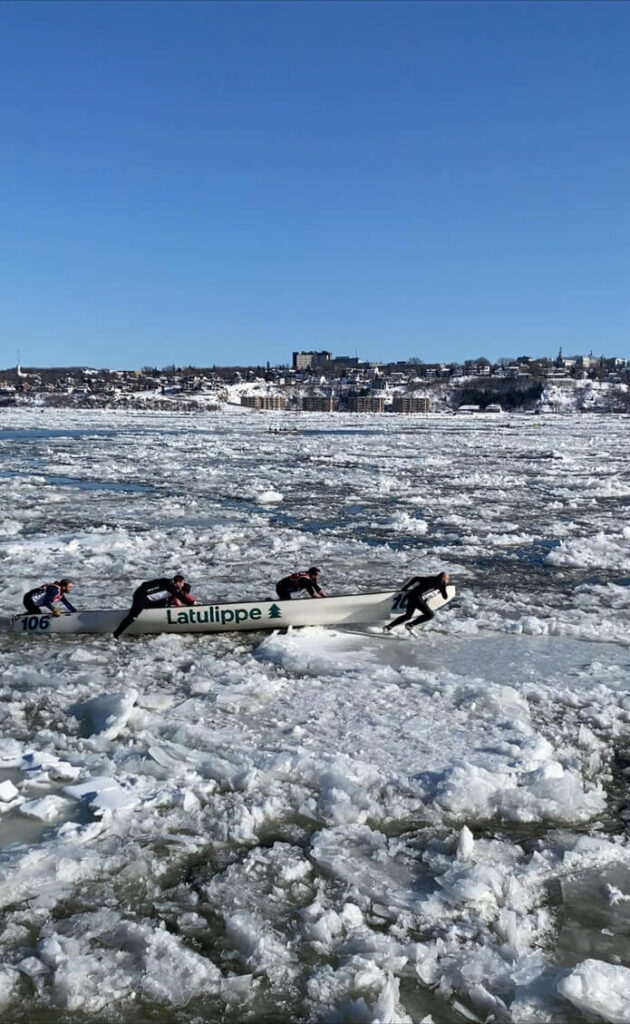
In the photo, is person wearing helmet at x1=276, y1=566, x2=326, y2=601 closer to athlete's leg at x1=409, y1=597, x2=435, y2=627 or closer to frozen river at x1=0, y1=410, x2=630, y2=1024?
frozen river at x1=0, y1=410, x2=630, y2=1024

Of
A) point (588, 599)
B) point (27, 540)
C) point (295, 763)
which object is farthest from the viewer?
point (27, 540)

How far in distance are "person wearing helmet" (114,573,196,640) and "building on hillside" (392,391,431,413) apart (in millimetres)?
165227

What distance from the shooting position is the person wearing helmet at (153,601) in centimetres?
1094

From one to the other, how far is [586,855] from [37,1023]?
3779 millimetres

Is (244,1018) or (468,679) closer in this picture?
(244,1018)

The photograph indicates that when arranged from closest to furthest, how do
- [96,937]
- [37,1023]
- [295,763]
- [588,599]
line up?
[37,1023], [96,937], [295,763], [588,599]

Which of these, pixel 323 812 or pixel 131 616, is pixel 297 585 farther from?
pixel 323 812

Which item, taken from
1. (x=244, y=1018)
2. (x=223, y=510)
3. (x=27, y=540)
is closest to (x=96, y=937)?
(x=244, y=1018)

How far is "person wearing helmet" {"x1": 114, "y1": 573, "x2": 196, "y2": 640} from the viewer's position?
10938 millimetres

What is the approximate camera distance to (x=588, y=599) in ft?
43.2

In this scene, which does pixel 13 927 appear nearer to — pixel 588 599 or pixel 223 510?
pixel 588 599

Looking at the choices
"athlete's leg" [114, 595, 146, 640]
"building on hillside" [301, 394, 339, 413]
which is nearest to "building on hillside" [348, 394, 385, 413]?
"building on hillside" [301, 394, 339, 413]

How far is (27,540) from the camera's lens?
57.2 feet

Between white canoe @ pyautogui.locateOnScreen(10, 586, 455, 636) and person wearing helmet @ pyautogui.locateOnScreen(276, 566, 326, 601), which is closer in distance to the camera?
white canoe @ pyautogui.locateOnScreen(10, 586, 455, 636)
